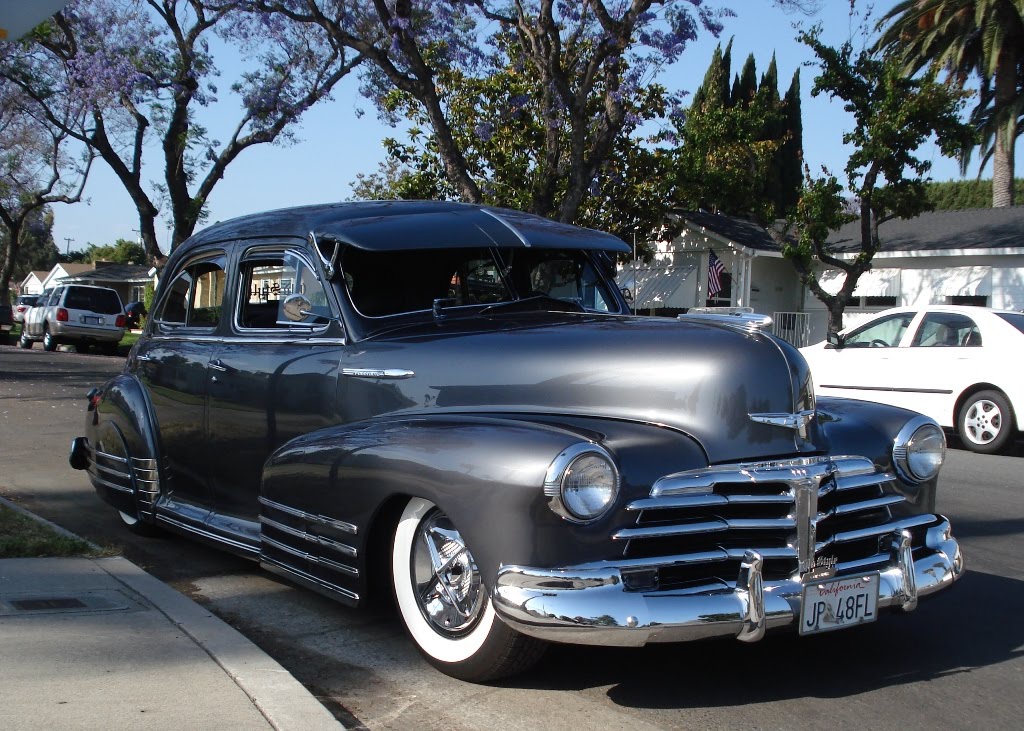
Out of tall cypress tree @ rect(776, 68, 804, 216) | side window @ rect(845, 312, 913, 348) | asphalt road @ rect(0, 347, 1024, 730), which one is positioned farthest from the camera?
tall cypress tree @ rect(776, 68, 804, 216)

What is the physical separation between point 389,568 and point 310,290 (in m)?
1.49

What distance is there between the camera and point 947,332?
12148mm

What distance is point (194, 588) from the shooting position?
5.39 m

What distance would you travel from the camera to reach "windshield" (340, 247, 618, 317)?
502 cm

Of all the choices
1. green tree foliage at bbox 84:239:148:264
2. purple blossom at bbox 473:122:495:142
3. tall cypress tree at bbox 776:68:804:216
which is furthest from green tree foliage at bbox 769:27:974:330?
green tree foliage at bbox 84:239:148:264

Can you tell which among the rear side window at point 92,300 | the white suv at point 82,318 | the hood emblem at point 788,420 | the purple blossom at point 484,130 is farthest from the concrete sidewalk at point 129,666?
the rear side window at point 92,300

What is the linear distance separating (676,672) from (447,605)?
3.06ft

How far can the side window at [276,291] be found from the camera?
16.4 ft

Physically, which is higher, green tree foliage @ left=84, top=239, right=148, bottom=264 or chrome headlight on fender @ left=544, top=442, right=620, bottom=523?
green tree foliage @ left=84, top=239, right=148, bottom=264

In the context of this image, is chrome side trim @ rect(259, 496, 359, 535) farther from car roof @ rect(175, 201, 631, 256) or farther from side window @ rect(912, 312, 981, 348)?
side window @ rect(912, 312, 981, 348)

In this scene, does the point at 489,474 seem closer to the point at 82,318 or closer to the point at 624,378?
the point at 624,378

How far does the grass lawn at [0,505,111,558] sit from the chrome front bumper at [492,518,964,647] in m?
3.07

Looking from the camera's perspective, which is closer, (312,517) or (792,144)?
(312,517)

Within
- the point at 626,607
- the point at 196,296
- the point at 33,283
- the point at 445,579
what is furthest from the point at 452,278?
the point at 33,283
